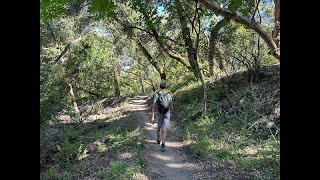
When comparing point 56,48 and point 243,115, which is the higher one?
point 56,48

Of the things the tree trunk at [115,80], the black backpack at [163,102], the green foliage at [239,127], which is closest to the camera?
the green foliage at [239,127]

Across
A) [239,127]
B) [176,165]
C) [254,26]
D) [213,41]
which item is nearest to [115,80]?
[213,41]

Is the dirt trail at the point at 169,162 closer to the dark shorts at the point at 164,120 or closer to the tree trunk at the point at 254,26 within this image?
the dark shorts at the point at 164,120

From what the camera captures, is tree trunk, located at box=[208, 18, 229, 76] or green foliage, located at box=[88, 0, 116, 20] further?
tree trunk, located at box=[208, 18, 229, 76]

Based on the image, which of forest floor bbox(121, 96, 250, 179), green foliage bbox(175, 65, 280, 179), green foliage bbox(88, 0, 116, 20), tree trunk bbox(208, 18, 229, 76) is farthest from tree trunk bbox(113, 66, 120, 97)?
green foliage bbox(88, 0, 116, 20)

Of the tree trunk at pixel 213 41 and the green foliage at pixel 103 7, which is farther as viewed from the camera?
the tree trunk at pixel 213 41

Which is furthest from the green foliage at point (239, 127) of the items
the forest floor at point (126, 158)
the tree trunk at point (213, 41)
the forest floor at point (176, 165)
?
the tree trunk at point (213, 41)

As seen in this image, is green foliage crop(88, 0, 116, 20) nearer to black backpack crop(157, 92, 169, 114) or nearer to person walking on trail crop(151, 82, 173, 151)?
person walking on trail crop(151, 82, 173, 151)

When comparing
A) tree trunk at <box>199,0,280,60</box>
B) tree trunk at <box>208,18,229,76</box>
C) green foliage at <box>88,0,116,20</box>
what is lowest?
tree trunk at <box>199,0,280,60</box>

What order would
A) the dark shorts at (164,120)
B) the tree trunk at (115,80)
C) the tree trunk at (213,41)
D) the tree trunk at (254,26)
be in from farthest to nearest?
the tree trunk at (115,80), the tree trunk at (213,41), the dark shorts at (164,120), the tree trunk at (254,26)
